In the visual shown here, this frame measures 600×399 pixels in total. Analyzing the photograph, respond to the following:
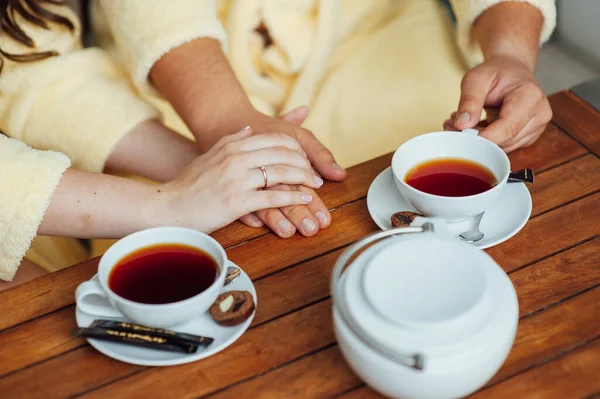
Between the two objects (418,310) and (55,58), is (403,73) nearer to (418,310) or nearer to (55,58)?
(55,58)

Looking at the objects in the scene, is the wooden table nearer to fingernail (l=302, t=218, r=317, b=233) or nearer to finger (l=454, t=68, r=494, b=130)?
fingernail (l=302, t=218, r=317, b=233)

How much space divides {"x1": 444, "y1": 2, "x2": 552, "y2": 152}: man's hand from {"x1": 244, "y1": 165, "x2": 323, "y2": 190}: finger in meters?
0.24

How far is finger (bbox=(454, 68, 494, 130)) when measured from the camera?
3.34 ft

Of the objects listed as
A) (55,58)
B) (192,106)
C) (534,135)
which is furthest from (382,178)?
(55,58)

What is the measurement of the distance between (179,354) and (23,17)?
2.55 feet

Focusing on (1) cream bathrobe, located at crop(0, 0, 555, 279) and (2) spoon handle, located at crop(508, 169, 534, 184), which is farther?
(1) cream bathrobe, located at crop(0, 0, 555, 279)

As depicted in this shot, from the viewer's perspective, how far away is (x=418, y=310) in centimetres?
63

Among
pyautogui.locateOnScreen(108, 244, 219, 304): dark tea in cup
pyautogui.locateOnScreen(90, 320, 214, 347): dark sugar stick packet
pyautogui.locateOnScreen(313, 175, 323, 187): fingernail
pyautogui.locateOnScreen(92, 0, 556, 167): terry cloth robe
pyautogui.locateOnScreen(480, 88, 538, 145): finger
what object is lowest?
pyautogui.locateOnScreen(92, 0, 556, 167): terry cloth robe

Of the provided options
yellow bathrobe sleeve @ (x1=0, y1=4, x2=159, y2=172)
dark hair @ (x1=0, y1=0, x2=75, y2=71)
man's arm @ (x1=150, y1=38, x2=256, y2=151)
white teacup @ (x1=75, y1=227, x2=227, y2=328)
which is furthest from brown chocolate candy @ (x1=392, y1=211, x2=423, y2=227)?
dark hair @ (x1=0, y1=0, x2=75, y2=71)

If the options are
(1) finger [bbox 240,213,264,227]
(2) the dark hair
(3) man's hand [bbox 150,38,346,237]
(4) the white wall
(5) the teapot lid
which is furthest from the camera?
(4) the white wall

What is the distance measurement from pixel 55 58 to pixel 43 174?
409 mm

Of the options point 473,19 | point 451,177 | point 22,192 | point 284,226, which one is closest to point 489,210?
point 451,177

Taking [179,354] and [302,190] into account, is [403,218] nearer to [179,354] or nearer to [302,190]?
[302,190]

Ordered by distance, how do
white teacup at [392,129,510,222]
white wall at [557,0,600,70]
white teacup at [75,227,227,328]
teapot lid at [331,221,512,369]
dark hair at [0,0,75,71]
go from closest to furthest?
teapot lid at [331,221,512,369] → white teacup at [75,227,227,328] → white teacup at [392,129,510,222] → dark hair at [0,0,75,71] → white wall at [557,0,600,70]
